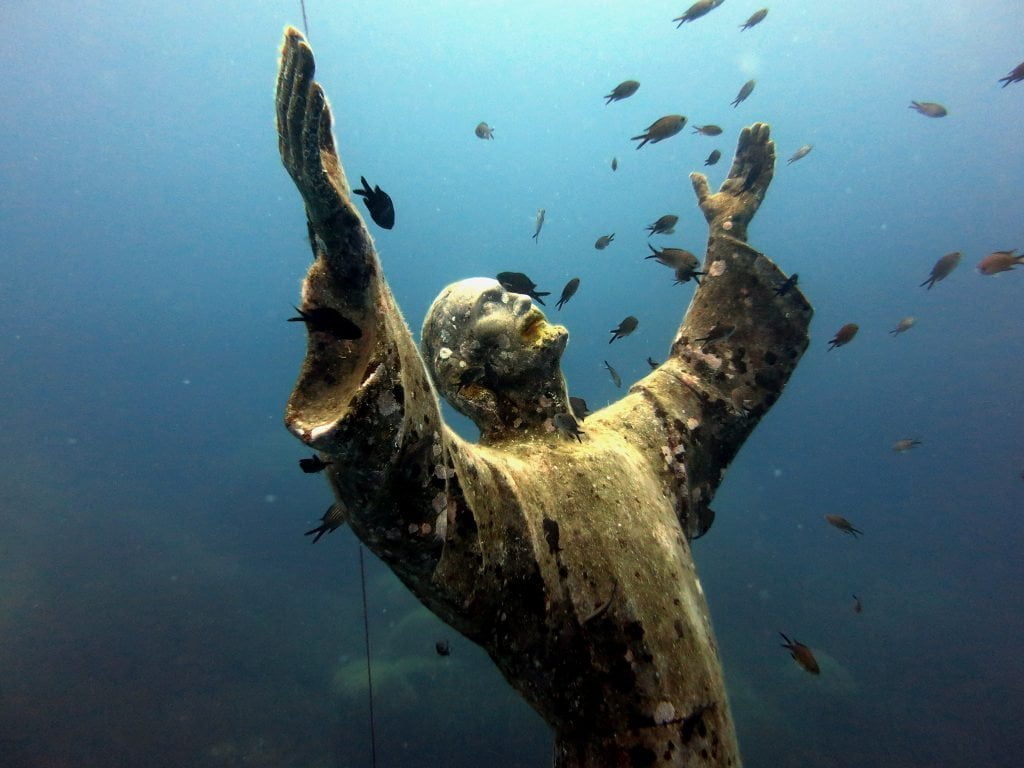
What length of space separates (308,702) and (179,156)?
12746cm

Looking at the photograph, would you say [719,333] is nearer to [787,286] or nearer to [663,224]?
[787,286]

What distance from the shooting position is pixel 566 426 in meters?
3.40

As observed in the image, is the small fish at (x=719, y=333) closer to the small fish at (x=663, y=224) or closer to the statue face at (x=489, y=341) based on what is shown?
the statue face at (x=489, y=341)

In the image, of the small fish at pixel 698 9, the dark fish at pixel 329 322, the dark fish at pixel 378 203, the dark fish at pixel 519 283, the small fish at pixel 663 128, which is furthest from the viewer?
the small fish at pixel 698 9

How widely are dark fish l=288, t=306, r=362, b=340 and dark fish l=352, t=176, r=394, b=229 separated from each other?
92cm

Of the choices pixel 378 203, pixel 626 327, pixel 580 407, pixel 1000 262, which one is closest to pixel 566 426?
pixel 580 407

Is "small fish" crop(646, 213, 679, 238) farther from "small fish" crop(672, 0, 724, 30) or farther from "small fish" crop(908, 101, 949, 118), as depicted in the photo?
"small fish" crop(908, 101, 949, 118)

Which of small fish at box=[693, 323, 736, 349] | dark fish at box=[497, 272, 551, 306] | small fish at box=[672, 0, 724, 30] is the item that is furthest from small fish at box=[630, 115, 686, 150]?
dark fish at box=[497, 272, 551, 306]

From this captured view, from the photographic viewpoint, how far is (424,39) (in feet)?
281

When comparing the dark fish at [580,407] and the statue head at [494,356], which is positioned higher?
the statue head at [494,356]

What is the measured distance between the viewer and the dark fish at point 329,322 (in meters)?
1.67

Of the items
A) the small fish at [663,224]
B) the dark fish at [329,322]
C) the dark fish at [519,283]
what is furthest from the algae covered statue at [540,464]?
the small fish at [663,224]

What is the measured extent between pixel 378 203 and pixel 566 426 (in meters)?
1.77

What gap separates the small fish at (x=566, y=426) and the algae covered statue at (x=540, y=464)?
41 millimetres
